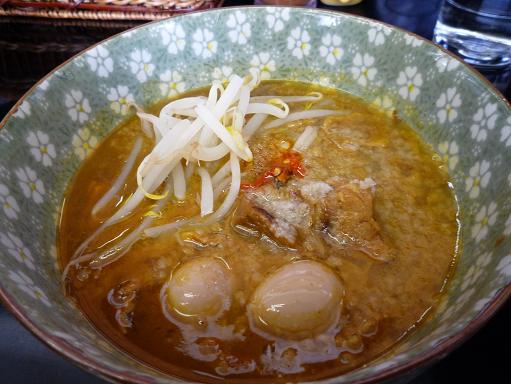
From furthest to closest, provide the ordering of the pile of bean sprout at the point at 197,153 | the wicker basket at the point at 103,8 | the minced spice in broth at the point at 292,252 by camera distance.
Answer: the wicker basket at the point at 103,8 < the pile of bean sprout at the point at 197,153 < the minced spice in broth at the point at 292,252

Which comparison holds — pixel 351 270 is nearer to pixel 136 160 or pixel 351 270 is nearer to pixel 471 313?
pixel 471 313

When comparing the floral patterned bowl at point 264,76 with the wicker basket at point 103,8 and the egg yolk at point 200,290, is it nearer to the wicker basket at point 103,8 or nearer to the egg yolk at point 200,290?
the egg yolk at point 200,290

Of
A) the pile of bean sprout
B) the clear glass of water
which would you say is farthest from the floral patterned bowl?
the clear glass of water

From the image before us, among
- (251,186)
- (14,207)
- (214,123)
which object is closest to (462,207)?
(251,186)

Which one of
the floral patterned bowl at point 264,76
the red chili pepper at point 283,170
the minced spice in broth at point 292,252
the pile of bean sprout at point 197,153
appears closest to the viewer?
the floral patterned bowl at point 264,76

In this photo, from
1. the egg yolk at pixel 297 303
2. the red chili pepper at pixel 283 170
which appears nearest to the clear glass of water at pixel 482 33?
the red chili pepper at pixel 283 170

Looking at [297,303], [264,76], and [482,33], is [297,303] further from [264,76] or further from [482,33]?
[482,33]
